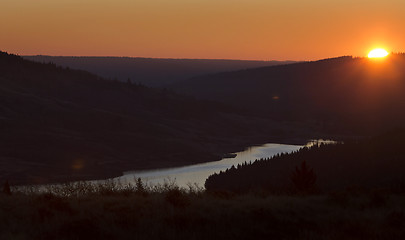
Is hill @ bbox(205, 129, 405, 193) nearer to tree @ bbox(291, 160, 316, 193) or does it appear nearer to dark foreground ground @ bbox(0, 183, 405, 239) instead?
tree @ bbox(291, 160, 316, 193)

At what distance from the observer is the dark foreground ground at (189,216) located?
66.3 ft

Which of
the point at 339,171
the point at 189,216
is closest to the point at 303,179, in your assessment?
the point at 189,216

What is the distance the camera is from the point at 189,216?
71.5 ft

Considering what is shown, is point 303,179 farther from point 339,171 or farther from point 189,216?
point 339,171

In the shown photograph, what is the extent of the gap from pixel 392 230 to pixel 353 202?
4624 mm

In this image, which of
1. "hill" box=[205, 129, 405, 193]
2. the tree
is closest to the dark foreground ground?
the tree

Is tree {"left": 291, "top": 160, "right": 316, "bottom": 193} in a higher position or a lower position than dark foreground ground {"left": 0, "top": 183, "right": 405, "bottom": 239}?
higher

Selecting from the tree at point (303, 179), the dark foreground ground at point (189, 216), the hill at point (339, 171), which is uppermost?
the hill at point (339, 171)

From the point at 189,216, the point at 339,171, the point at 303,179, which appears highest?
the point at 339,171

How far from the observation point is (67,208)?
868 inches

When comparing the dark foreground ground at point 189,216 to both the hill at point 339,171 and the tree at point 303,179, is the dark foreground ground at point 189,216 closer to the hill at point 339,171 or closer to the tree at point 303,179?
the tree at point 303,179

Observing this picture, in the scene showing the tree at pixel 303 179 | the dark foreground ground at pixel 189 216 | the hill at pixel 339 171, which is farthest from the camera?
the hill at pixel 339 171

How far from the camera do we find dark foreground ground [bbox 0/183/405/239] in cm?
2020

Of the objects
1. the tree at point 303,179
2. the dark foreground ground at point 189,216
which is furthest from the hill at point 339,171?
the dark foreground ground at point 189,216
